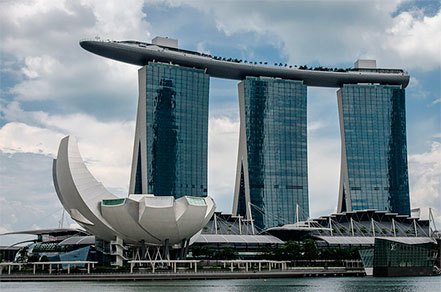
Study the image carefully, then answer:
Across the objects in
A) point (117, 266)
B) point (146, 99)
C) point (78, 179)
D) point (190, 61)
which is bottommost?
point (117, 266)

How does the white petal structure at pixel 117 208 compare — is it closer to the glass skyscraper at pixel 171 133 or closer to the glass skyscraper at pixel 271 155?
the glass skyscraper at pixel 171 133

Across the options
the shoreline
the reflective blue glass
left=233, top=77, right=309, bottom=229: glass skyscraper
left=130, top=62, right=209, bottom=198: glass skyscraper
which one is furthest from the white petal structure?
left=233, top=77, right=309, bottom=229: glass skyscraper

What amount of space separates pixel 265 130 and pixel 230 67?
57.6 ft

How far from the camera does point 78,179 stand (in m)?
99.5

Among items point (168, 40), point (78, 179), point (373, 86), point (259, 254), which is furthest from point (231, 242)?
point (373, 86)

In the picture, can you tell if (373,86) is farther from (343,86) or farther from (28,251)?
(28,251)

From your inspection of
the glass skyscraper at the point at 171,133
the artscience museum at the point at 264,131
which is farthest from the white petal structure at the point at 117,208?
the glass skyscraper at the point at 171,133

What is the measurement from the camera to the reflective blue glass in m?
150

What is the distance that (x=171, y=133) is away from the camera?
152750mm

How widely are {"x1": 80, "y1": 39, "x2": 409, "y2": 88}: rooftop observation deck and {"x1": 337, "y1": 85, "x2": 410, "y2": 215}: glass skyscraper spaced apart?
2836 millimetres

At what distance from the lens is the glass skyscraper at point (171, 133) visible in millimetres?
149125

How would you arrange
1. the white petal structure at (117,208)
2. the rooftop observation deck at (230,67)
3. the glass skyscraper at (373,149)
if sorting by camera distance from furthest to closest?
the glass skyscraper at (373,149)
the rooftop observation deck at (230,67)
the white petal structure at (117,208)

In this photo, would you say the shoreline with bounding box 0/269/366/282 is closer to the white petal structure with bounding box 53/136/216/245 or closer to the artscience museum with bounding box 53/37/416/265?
the white petal structure with bounding box 53/136/216/245

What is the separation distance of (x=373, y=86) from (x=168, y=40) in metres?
53.7
